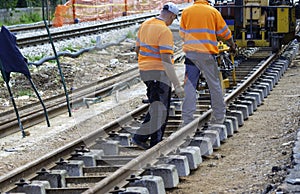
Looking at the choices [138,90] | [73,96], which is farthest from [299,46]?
[73,96]

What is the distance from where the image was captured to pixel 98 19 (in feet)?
129

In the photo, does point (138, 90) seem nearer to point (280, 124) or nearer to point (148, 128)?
point (280, 124)

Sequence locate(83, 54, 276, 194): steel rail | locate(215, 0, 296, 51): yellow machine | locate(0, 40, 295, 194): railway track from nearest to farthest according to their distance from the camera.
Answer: locate(83, 54, 276, 194): steel rail → locate(0, 40, 295, 194): railway track → locate(215, 0, 296, 51): yellow machine

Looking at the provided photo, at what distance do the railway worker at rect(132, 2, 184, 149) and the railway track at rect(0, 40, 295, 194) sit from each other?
0.26m

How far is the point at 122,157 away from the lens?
892 cm

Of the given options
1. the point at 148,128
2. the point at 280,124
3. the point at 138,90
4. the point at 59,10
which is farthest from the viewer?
the point at 59,10

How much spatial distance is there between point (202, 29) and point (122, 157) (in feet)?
8.78

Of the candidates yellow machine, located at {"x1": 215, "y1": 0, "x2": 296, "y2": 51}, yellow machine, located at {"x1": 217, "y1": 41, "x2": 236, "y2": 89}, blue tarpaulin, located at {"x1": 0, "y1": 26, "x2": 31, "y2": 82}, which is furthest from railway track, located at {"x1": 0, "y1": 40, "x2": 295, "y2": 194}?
yellow machine, located at {"x1": 215, "y1": 0, "x2": 296, "y2": 51}

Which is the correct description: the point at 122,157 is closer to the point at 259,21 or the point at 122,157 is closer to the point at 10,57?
the point at 10,57

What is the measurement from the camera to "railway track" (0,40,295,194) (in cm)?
754

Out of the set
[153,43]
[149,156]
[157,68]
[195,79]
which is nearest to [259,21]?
[195,79]

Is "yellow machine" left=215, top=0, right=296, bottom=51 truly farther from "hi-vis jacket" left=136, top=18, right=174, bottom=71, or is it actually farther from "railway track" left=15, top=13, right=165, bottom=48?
"hi-vis jacket" left=136, top=18, right=174, bottom=71

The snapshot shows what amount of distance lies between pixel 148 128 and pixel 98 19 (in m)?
30.3

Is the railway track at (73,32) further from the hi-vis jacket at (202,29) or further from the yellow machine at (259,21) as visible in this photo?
the hi-vis jacket at (202,29)
